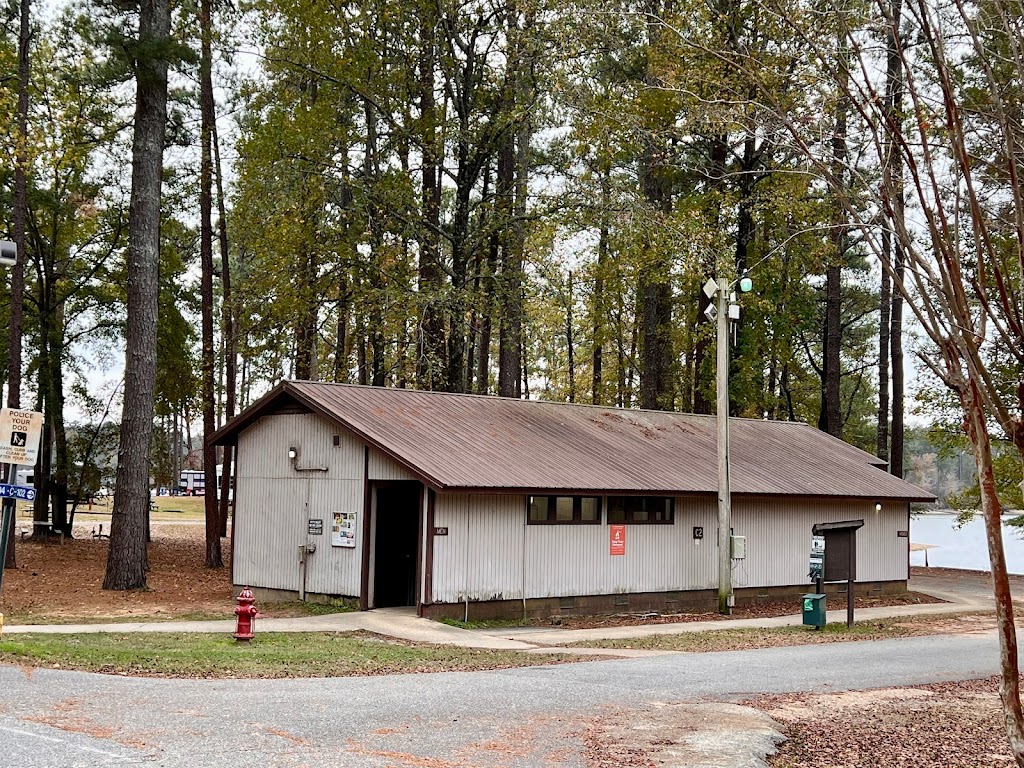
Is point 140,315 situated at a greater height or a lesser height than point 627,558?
greater

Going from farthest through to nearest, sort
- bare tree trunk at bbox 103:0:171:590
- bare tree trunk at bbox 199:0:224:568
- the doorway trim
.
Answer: bare tree trunk at bbox 199:0:224:568, bare tree trunk at bbox 103:0:171:590, the doorway trim

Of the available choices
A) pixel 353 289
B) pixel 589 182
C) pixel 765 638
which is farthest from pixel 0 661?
pixel 589 182

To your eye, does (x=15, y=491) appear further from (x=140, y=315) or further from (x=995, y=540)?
(x=995, y=540)

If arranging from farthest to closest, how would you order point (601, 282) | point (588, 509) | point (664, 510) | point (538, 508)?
point (601, 282)
point (664, 510)
point (588, 509)
point (538, 508)

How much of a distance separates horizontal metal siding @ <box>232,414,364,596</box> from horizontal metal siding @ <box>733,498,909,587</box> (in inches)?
330

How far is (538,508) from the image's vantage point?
1938 centimetres

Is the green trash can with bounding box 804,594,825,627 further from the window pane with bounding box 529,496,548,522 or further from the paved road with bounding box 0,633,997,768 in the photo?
the paved road with bounding box 0,633,997,768

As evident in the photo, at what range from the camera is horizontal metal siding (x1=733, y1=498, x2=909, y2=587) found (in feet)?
74.9

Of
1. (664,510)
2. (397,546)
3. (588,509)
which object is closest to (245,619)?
(397,546)

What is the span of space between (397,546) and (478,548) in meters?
2.61

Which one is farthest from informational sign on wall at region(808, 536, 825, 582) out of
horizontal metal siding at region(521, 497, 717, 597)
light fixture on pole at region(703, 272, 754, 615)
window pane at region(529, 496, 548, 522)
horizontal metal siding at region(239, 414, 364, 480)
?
horizontal metal siding at region(239, 414, 364, 480)

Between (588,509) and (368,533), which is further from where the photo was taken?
(588,509)

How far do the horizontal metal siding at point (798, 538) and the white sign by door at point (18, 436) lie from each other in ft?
47.6

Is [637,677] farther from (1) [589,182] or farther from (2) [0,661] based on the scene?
(1) [589,182]
